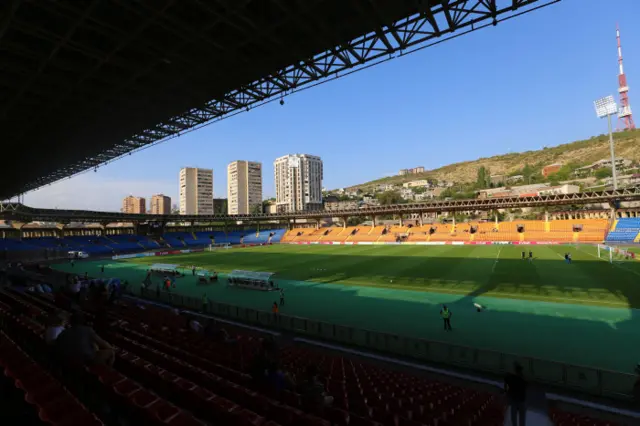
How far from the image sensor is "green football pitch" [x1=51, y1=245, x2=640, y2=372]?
13359 mm

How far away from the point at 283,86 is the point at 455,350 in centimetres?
1342

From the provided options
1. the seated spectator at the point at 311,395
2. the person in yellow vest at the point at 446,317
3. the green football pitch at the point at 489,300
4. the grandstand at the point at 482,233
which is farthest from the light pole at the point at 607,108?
the seated spectator at the point at 311,395

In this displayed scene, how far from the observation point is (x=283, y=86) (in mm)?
15859

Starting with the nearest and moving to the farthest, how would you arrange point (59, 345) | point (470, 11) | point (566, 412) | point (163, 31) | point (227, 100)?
point (59, 345)
point (566, 412)
point (470, 11)
point (163, 31)
point (227, 100)

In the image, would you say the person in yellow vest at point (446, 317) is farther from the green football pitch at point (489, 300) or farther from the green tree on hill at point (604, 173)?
the green tree on hill at point (604, 173)

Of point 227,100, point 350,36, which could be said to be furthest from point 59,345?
point 227,100

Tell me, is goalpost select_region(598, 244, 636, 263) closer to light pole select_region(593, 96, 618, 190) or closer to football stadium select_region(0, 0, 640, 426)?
football stadium select_region(0, 0, 640, 426)

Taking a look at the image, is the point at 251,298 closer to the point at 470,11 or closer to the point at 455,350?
the point at 455,350

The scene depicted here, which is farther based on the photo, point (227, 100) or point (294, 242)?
point (294, 242)

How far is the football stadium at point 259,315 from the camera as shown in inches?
168

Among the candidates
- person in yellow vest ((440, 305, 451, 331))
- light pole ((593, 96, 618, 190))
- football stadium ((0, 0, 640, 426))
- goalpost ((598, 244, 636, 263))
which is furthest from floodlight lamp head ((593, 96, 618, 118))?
person in yellow vest ((440, 305, 451, 331))

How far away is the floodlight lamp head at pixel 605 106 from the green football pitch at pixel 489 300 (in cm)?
4945

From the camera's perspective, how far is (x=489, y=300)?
20.0 meters

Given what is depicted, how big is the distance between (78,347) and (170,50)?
449 inches
